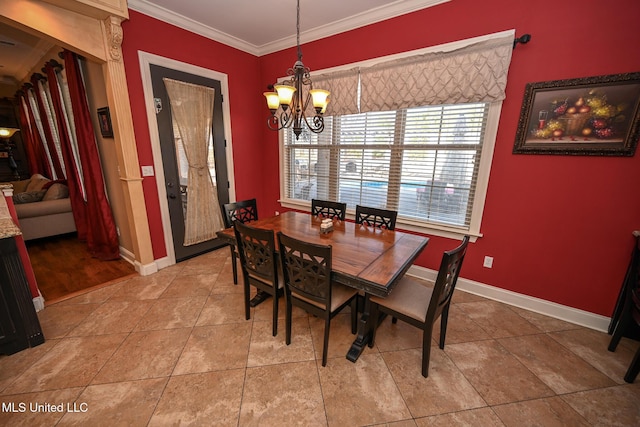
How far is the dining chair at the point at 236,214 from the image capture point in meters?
2.52

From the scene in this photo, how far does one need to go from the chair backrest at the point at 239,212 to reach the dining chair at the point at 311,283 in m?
1.13

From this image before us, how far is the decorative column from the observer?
89.8 inches

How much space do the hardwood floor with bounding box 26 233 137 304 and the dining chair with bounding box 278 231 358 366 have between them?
2348 mm

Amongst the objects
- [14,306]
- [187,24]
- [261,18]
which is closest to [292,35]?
[261,18]

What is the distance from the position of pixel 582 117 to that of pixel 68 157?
5780 millimetres

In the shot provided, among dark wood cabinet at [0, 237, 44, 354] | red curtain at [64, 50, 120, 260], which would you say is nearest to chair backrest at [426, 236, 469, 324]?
dark wood cabinet at [0, 237, 44, 354]

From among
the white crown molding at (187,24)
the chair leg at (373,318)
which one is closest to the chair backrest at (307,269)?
the chair leg at (373,318)

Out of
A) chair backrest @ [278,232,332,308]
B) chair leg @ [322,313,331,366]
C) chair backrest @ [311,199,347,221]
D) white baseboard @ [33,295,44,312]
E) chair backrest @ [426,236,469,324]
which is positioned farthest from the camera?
chair backrest @ [311,199,347,221]

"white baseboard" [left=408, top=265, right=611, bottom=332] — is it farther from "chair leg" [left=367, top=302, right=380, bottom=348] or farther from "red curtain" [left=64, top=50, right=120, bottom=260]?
"red curtain" [left=64, top=50, right=120, bottom=260]

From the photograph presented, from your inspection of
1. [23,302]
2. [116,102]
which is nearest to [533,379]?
[23,302]

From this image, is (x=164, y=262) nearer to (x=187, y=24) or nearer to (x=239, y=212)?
(x=239, y=212)

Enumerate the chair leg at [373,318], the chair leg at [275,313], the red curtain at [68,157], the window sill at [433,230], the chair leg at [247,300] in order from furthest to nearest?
the red curtain at [68,157]
the window sill at [433,230]
the chair leg at [247,300]
the chair leg at [275,313]
the chair leg at [373,318]

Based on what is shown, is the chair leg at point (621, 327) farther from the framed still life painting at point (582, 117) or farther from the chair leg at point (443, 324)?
the chair leg at point (443, 324)

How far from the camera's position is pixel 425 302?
1.65 m
